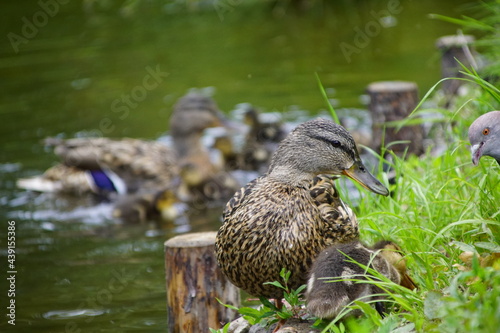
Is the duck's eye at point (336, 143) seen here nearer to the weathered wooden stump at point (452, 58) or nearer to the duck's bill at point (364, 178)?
the duck's bill at point (364, 178)

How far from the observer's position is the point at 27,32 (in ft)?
46.5

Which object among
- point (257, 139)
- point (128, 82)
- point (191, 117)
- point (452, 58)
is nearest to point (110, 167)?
point (191, 117)

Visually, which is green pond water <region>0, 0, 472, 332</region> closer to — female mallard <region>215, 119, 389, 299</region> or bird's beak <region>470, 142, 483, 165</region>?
female mallard <region>215, 119, 389, 299</region>

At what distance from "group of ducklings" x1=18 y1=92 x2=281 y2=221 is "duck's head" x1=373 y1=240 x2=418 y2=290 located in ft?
12.4

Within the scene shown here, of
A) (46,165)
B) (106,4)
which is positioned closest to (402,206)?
(46,165)

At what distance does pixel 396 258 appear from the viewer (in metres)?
3.38

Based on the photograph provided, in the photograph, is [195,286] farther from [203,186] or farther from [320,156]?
[203,186]

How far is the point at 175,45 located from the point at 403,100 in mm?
6496

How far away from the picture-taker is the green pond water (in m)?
5.44

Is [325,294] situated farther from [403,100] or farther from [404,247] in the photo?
[403,100]

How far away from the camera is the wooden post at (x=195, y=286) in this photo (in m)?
4.03

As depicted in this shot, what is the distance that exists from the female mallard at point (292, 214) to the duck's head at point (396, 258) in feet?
0.58

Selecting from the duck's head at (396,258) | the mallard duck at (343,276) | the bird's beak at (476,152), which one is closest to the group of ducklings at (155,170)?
the duck's head at (396,258)

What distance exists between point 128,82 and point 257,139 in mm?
3210
